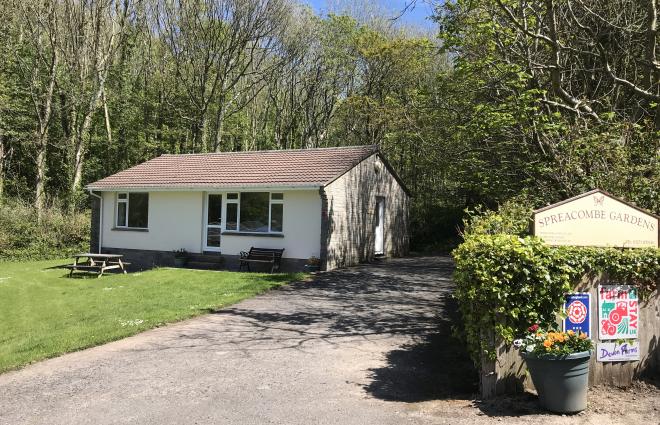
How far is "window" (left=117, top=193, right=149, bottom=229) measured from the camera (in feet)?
68.2

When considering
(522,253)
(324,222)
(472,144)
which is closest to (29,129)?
(324,222)

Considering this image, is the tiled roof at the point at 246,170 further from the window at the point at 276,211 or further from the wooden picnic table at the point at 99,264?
the wooden picnic table at the point at 99,264

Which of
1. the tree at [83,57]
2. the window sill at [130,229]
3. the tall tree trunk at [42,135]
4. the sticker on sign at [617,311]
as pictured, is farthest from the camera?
the tree at [83,57]

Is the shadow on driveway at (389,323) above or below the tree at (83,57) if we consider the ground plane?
below

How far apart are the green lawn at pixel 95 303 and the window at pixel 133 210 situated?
11.0ft

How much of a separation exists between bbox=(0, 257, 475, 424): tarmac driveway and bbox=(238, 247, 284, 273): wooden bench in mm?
6290

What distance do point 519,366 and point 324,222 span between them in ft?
37.6

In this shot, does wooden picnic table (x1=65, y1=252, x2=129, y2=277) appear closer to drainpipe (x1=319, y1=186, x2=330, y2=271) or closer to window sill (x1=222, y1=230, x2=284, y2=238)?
window sill (x1=222, y1=230, x2=284, y2=238)

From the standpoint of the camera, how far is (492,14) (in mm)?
10547

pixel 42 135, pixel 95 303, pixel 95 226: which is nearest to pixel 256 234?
pixel 95 303

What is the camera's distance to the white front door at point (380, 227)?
21188mm

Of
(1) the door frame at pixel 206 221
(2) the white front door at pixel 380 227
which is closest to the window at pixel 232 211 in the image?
(1) the door frame at pixel 206 221

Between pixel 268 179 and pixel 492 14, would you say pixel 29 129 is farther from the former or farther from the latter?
pixel 492 14

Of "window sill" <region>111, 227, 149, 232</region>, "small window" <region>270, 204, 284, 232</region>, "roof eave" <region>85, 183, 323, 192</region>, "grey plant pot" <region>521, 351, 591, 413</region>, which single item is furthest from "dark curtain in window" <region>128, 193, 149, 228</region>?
"grey plant pot" <region>521, 351, 591, 413</region>
